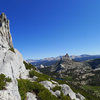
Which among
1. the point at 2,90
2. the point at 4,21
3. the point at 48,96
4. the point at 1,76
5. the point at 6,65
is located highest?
the point at 4,21

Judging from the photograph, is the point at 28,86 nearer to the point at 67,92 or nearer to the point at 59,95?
the point at 59,95

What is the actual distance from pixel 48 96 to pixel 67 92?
8331 mm

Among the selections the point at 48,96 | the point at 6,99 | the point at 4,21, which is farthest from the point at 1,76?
the point at 4,21

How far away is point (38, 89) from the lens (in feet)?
64.0

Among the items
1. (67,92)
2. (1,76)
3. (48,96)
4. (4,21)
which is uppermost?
(4,21)

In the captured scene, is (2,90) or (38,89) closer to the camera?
(2,90)

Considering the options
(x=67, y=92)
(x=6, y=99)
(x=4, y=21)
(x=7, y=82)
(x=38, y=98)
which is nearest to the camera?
(x=6, y=99)

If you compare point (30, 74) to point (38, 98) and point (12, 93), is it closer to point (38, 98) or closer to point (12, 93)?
point (38, 98)

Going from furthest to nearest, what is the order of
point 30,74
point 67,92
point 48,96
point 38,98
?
1. point 30,74
2. point 67,92
3. point 48,96
4. point 38,98

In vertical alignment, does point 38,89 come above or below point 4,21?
below

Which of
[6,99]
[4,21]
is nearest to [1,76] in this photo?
[6,99]

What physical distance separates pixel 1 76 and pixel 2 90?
3486mm

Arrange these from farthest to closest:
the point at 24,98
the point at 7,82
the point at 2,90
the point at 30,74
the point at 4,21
Result: the point at 4,21 → the point at 30,74 → the point at 24,98 → the point at 7,82 → the point at 2,90

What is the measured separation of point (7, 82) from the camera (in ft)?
44.8
